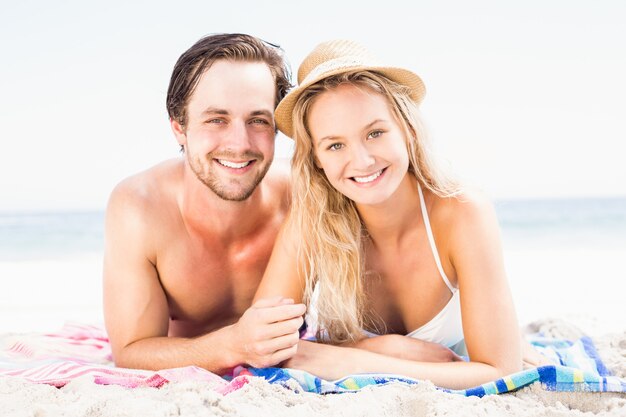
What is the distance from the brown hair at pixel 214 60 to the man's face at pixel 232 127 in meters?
0.05

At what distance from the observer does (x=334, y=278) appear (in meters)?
2.96

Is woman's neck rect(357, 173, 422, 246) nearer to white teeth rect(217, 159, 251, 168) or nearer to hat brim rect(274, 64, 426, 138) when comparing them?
hat brim rect(274, 64, 426, 138)

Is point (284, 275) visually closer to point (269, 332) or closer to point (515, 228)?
point (269, 332)

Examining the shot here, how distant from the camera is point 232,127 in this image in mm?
3158

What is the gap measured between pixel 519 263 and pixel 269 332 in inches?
286

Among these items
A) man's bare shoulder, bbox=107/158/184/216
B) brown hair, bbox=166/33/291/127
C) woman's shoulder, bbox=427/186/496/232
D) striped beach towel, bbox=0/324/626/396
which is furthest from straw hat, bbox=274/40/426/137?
striped beach towel, bbox=0/324/626/396

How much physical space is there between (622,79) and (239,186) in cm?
2171

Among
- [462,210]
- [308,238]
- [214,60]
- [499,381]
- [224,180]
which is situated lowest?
[499,381]

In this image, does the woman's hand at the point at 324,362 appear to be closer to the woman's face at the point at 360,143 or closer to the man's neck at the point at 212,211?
the woman's face at the point at 360,143

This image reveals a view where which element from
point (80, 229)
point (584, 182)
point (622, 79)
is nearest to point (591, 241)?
point (584, 182)

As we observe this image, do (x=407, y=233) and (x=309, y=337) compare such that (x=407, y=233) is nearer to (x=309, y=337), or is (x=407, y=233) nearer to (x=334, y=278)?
(x=334, y=278)

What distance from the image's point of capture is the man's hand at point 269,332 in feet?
8.15

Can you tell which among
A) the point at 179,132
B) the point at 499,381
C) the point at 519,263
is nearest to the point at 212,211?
the point at 179,132

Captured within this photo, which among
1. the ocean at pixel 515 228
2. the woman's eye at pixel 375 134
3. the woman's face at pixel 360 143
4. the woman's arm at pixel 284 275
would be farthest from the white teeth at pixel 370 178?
the ocean at pixel 515 228
